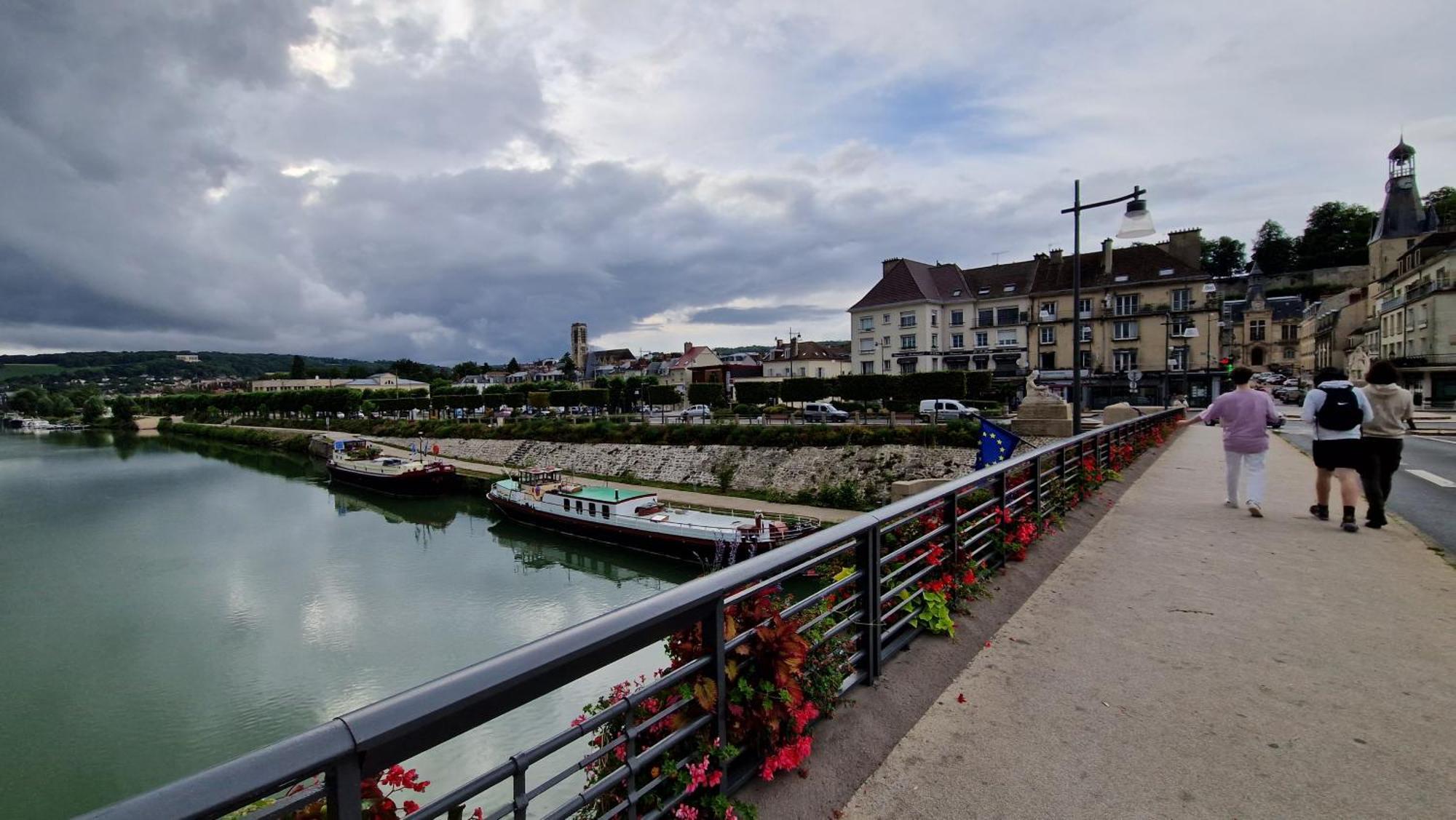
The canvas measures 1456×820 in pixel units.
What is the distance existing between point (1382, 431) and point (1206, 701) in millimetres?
5272

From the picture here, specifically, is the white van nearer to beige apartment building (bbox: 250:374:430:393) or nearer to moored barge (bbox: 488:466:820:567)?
moored barge (bbox: 488:466:820:567)

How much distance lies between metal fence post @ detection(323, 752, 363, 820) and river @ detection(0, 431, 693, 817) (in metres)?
9.92

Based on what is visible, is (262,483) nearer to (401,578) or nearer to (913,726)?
(401,578)

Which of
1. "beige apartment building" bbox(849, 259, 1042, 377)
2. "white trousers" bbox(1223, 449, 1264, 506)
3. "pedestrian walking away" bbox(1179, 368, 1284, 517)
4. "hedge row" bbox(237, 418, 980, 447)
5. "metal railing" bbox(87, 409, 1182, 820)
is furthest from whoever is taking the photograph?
"beige apartment building" bbox(849, 259, 1042, 377)

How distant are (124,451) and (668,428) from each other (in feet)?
238

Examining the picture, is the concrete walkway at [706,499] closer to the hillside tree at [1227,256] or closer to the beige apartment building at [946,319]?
the beige apartment building at [946,319]

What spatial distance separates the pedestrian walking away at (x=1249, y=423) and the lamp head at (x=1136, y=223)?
4.53 meters

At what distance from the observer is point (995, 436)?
27.3ft

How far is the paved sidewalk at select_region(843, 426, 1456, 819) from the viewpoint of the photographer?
8.63 ft

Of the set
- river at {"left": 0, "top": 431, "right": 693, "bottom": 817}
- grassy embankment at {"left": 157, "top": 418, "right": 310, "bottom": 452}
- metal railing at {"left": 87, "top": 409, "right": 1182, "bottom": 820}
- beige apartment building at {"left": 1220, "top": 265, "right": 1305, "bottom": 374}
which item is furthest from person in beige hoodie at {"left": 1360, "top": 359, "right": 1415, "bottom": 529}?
beige apartment building at {"left": 1220, "top": 265, "right": 1305, "bottom": 374}

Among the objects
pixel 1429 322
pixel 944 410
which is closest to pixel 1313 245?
pixel 1429 322

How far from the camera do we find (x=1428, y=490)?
8875 millimetres

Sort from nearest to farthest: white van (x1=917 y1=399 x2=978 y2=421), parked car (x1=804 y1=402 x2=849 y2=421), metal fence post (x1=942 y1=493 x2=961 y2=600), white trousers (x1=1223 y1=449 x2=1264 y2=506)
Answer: metal fence post (x1=942 y1=493 x2=961 y2=600), white trousers (x1=1223 y1=449 x2=1264 y2=506), white van (x1=917 y1=399 x2=978 y2=421), parked car (x1=804 y1=402 x2=849 y2=421)

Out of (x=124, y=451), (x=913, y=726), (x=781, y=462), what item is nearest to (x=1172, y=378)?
(x=781, y=462)
